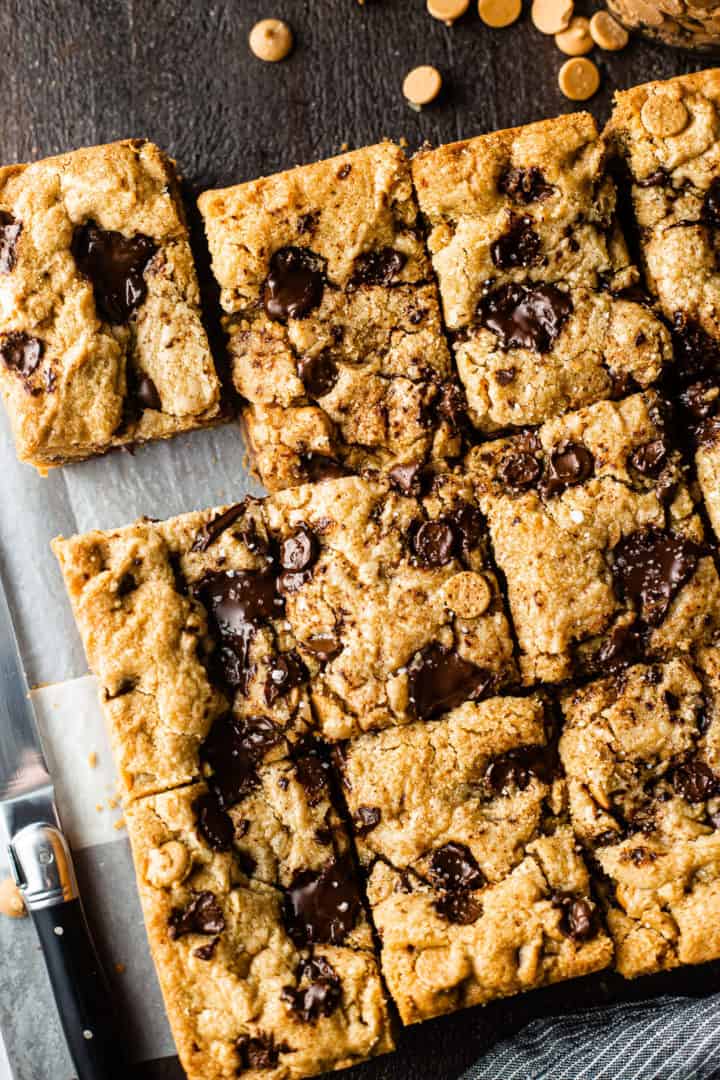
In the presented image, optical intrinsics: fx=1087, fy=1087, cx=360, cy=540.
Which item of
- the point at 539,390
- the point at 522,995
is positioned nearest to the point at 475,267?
the point at 539,390

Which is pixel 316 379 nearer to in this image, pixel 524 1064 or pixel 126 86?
pixel 126 86

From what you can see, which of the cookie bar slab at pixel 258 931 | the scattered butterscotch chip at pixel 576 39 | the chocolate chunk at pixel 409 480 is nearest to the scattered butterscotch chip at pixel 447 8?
the scattered butterscotch chip at pixel 576 39

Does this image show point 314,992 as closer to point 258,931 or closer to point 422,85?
point 258,931

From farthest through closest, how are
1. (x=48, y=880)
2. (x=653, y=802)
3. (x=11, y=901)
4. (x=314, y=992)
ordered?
(x=11, y=901) → (x=48, y=880) → (x=653, y=802) → (x=314, y=992)

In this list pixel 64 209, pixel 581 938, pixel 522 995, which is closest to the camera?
pixel 581 938

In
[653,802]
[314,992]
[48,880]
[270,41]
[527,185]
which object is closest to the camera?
[314,992]

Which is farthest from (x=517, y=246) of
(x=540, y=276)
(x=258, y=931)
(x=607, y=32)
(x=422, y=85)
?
(x=258, y=931)
